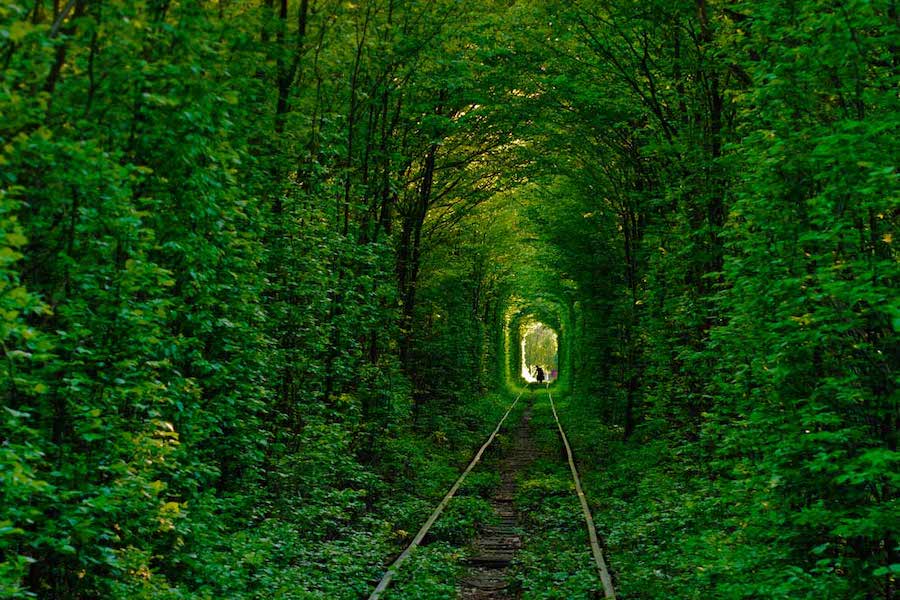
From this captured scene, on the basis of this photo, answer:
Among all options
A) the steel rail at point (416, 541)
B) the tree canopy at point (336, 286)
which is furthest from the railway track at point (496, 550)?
the tree canopy at point (336, 286)

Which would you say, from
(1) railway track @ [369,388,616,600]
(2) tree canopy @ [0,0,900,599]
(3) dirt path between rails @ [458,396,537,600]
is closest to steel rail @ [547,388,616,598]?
(1) railway track @ [369,388,616,600]

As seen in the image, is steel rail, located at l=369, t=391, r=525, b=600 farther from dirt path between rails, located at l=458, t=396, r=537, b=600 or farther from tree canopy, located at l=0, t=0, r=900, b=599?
dirt path between rails, located at l=458, t=396, r=537, b=600

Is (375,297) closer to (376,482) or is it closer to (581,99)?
(376,482)

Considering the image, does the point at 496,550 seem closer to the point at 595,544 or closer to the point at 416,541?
the point at 416,541

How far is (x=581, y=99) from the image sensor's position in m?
13.8

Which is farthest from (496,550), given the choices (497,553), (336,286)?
(336,286)

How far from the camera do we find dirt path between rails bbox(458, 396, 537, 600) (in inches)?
316

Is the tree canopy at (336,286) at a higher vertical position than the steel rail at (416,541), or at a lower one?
higher

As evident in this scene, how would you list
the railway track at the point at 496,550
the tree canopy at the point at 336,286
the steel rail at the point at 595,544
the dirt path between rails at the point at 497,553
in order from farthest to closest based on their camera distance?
the dirt path between rails at the point at 497,553
the railway track at the point at 496,550
the steel rail at the point at 595,544
the tree canopy at the point at 336,286

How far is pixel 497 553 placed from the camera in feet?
31.6

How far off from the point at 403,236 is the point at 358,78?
6.95 m

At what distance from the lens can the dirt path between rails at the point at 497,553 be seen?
8.02 m

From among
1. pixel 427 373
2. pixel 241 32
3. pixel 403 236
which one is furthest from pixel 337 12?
pixel 427 373

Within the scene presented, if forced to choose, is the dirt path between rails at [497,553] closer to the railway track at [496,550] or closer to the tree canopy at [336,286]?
the railway track at [496,550]
